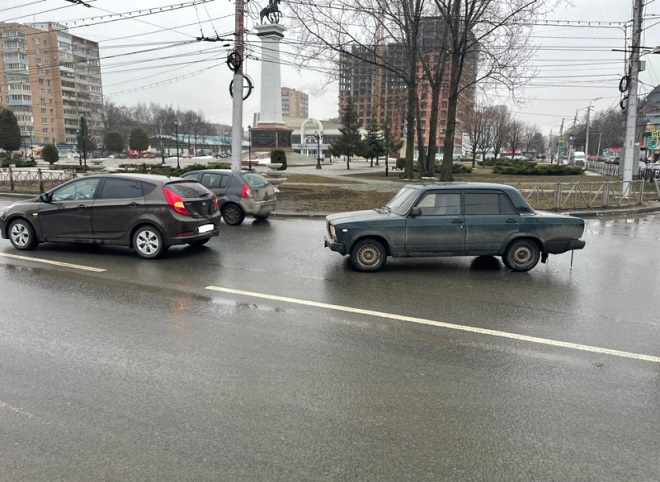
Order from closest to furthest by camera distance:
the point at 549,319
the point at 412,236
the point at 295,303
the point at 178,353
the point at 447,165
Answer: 1. the point at 178,353
2. the point at 549,319
3. the point at 295,303
4. the point at 412,236
5. the point at 447,165

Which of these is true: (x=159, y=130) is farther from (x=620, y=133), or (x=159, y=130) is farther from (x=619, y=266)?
(x=619, y=266)

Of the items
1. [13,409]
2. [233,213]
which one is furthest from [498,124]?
[13,409]

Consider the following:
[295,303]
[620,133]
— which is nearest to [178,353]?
[295,303]

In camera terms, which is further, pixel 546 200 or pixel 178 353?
pixel 546 200

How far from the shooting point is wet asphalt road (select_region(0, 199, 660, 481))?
119 inches

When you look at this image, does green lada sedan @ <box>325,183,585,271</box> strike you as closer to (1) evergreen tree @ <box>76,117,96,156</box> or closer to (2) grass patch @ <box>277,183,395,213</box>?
(2) grass patch @ <box>277,183,395,213</box>

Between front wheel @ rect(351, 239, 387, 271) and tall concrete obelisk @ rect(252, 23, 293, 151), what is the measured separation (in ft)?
133

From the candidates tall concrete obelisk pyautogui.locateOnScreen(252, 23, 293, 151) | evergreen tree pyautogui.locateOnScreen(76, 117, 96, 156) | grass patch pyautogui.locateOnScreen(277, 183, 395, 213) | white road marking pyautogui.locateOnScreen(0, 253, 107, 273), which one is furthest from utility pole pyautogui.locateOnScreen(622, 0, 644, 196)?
evergreen tree pyautogui.locateOnScreen(76, 117, 96, 156)

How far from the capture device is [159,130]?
110812 mm

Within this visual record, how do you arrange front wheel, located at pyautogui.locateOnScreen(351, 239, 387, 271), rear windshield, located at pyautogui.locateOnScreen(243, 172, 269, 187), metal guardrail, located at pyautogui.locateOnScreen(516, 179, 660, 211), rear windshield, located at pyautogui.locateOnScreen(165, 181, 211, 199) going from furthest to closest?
1. metal guardrail, located at pyautogui.locateOnScreen(516, 179, 660, 211)
2. rear windshield, located at pyautogui.locateOnScreen(243, 172, 269, 187)
3. rear windshield, located at pyautogui.locateOnScreen(165, 181, 211, 199)
4. front wheel, located at pyautogui.locateOnScreen(351, 239, 387, 271)

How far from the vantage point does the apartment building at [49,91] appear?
10505 centimetres

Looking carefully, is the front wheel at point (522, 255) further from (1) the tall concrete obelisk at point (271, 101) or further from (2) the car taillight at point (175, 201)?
(1) the tall concrete obelisk at point (271, 101)

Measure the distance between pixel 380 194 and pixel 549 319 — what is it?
1725 centimetres

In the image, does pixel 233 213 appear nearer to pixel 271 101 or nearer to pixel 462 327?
pixel 462 327
